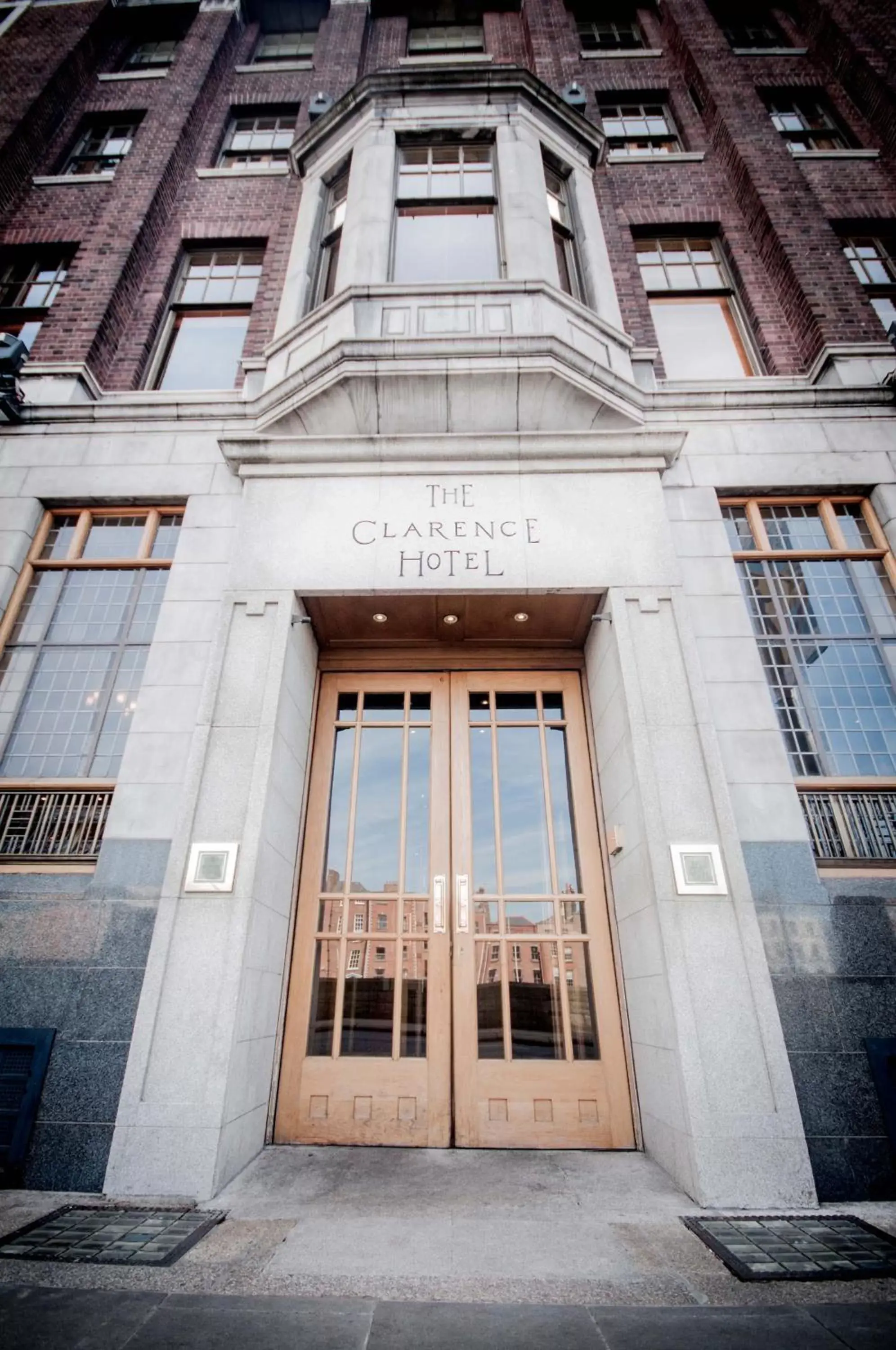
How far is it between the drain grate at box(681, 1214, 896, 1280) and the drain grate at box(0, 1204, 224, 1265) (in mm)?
2616

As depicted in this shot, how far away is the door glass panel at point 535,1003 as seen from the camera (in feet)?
15.5

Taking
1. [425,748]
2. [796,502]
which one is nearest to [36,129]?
[425,748]

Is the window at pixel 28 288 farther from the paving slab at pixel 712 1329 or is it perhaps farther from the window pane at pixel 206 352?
the paving slab at pixel 712 1329

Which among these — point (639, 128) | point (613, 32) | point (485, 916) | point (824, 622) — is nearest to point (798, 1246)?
point (485, 916)

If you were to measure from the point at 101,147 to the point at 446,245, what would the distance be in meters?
7.74

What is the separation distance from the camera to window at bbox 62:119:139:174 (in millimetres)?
9867

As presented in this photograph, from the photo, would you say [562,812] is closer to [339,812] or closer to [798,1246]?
[339,812]

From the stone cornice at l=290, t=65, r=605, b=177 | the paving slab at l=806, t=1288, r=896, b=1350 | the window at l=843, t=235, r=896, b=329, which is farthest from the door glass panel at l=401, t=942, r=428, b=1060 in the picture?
the stone cornice at l=290, t=65, r=605, b=177

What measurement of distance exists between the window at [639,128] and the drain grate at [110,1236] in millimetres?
13726

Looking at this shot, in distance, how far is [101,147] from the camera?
10180mm

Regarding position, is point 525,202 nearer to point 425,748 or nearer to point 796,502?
point 796,502

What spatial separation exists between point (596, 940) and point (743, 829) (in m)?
1.52

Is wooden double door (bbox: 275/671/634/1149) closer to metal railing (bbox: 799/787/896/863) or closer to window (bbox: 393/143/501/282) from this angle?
metal railing (bbox: 799/787/896/863)

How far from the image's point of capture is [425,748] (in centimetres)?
571
